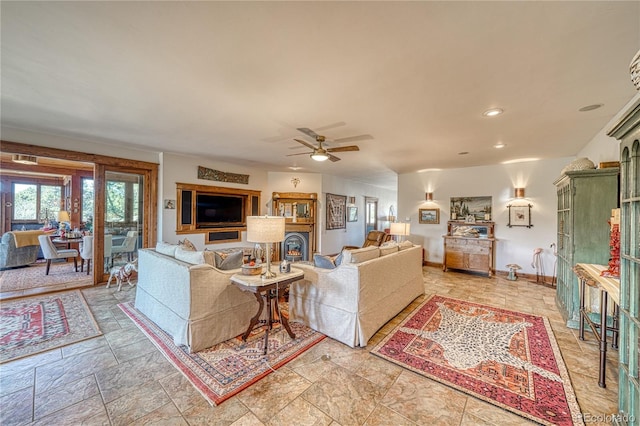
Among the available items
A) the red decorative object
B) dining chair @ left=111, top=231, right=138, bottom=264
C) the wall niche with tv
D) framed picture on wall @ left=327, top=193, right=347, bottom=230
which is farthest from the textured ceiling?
framed picture on wall @ left=327, top=193, right=347, bottom=230

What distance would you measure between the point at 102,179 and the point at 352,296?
495 centimetres

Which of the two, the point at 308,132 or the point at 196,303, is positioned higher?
the point at 308,132

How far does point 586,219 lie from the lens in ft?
9.78

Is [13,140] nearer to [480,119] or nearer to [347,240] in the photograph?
[480,119]

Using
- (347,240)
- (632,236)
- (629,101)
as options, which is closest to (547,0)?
(632,236)

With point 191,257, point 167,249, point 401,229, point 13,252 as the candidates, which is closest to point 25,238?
point 13,252

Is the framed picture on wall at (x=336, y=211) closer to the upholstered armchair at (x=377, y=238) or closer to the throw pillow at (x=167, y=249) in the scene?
the upholstered armchair at (x=377, y=238)

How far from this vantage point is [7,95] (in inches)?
104

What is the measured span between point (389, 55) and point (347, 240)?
7041 millimetres

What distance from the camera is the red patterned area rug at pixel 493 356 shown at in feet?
6.17

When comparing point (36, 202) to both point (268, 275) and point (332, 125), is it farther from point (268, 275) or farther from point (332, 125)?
point (332, 125)

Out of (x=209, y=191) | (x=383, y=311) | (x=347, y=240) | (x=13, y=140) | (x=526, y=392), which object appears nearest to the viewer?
(x=526, y=392)

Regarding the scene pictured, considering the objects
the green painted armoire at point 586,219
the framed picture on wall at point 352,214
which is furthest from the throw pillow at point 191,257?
the framed picture on wall at point 352,214

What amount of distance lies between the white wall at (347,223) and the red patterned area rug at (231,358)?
460 cm
